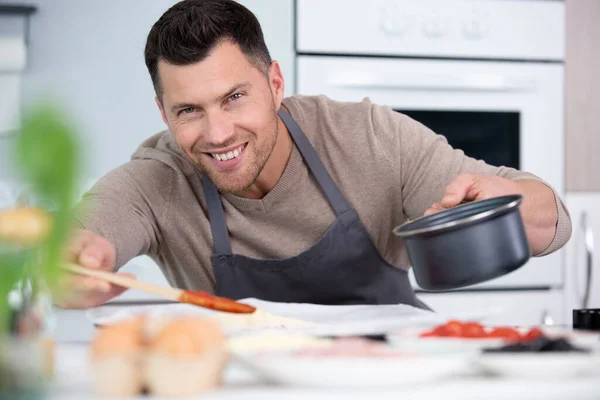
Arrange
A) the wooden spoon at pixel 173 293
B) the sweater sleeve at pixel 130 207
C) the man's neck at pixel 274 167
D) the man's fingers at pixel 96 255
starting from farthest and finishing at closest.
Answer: the man's neck at pixel 274 167, the sweater sleeve at pixel 130 207, the man's fingers at pixel 96 255, the wooden spoon at pixel 173 293

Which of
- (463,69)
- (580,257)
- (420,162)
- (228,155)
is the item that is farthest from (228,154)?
(580,257)

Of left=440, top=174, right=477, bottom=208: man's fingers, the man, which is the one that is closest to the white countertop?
left=440, top=174, right=477, bottom=208: man's fingers

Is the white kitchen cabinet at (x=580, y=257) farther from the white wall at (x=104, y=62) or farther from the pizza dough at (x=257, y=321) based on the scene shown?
the pizza dough at (x=257, y=321)

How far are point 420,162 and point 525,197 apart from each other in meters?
0.30

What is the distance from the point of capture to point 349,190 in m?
1.67

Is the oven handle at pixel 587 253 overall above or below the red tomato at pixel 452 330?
below

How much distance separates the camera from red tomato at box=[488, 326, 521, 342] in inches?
33.1

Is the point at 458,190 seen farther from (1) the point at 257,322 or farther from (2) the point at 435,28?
(2) the point at 435,28

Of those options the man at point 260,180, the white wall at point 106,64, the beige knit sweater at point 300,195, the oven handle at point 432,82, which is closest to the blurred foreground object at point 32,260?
the man at point 260,180

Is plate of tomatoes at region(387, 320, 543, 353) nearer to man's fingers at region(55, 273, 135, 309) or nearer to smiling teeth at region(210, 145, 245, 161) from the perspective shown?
man's fingers at region(55, 273, 135, 309)

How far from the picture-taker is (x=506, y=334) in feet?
2.81

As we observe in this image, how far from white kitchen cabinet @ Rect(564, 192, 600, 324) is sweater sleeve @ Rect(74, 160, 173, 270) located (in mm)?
1346

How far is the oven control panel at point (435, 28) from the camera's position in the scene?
232 cm

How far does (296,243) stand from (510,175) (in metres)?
0.46
